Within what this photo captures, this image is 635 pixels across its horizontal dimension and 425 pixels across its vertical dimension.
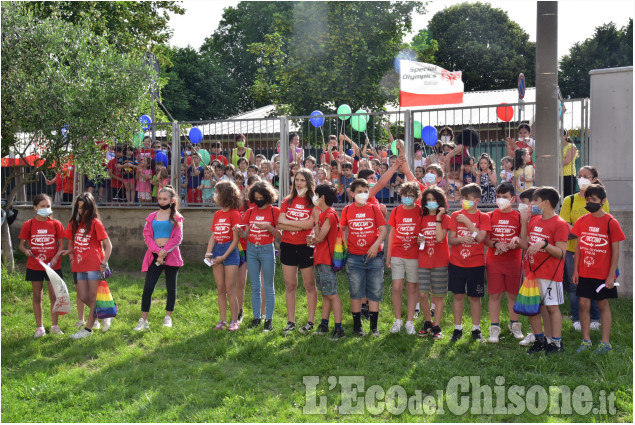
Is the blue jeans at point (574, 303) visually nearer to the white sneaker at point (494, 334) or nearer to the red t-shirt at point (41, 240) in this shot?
the white sneaker at point (494, 334)

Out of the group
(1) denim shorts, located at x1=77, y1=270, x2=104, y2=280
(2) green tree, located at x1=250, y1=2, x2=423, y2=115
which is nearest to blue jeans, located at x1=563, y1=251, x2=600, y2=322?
(1) denim shorts, located at x1=77, y1=270, x2=104, y2=280

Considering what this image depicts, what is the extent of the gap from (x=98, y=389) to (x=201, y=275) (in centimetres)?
521

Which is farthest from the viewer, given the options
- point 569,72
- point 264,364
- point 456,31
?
point 456,31

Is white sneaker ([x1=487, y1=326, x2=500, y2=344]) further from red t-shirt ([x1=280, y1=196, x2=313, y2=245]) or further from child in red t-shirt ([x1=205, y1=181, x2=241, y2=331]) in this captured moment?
child in red t-shirt ([x1=205, y1=181, x2=241, y2=331])

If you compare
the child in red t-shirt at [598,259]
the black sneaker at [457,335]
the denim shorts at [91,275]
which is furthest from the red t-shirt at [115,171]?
the child in red t-shirt at [598,259]

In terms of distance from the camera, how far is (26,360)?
7.27 meters

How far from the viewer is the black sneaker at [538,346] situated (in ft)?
22.2

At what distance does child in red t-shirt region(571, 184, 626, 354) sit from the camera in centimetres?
670

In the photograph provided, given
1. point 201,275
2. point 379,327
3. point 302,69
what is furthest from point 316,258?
point 302,69

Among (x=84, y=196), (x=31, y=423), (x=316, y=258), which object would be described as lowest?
(x=31, y=423)

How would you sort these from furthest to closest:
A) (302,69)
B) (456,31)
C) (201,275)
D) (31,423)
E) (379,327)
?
1. (456,31)
2. (302,69)
3. (201,275)
4. (379,327)
5. (31,423)

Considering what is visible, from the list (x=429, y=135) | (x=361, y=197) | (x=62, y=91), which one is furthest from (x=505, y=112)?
(x=62, y=91)

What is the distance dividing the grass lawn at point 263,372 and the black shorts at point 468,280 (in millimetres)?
560

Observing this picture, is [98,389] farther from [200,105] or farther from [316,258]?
[200,105]
